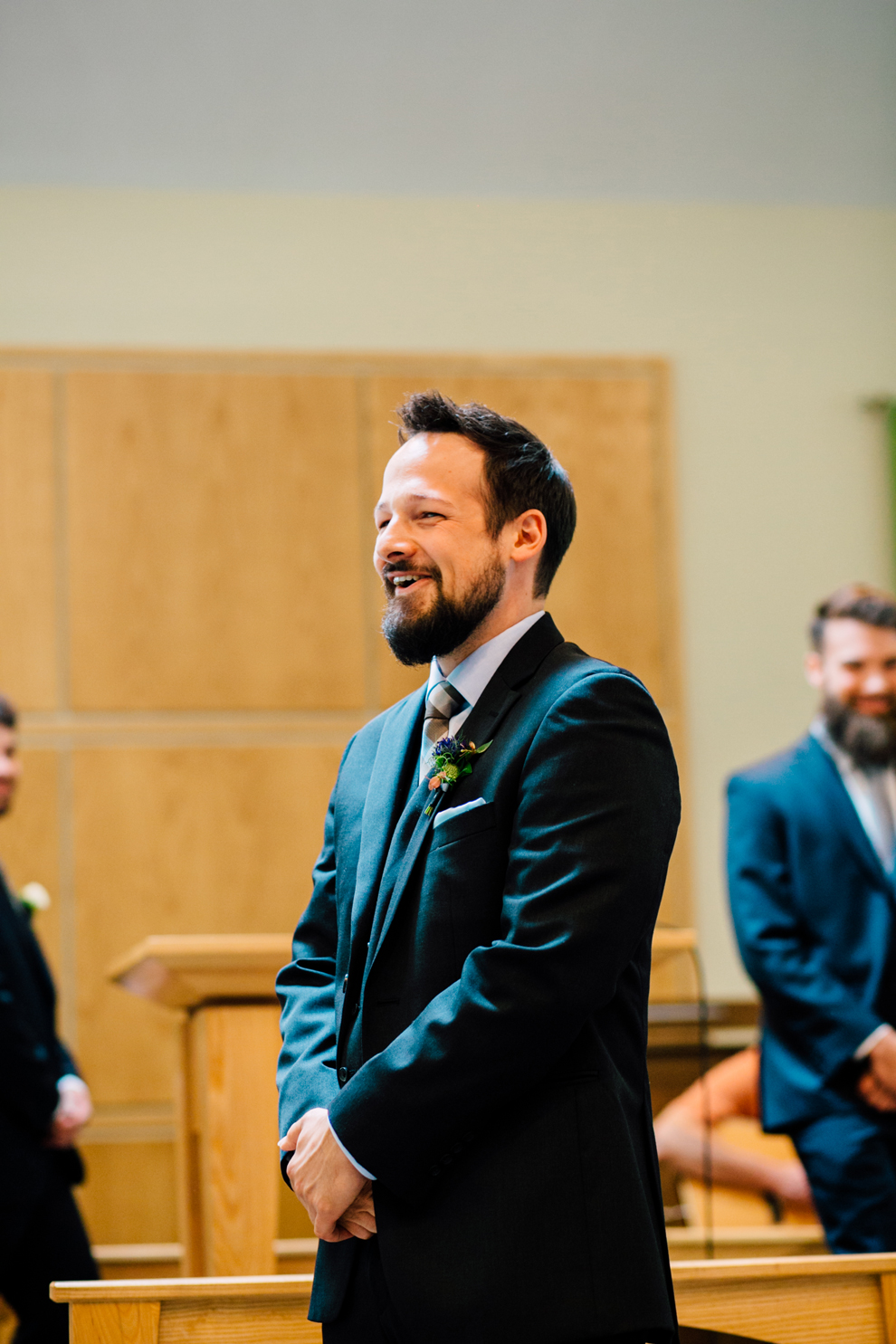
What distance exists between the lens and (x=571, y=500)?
1.93 metres

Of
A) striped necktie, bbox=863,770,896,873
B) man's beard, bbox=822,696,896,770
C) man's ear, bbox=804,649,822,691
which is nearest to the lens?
striped necktie, bbox=863,770,896,873

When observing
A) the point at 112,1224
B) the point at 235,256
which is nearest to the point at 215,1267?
the point at 112,1224

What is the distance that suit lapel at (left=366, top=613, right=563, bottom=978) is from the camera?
5.50 feet

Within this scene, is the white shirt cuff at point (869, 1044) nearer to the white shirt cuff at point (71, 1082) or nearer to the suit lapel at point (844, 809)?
the suit lapel at point (844, 809)

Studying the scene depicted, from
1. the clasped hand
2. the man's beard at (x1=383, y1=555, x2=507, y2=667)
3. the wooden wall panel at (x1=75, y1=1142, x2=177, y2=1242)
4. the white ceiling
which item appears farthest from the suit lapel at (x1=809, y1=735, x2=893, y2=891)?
the white ceiling

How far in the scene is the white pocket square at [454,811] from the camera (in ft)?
5.43

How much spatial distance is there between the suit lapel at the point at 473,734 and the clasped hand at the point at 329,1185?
20 cm

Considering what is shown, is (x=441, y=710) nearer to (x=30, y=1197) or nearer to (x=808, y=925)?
(x=808, y=925)

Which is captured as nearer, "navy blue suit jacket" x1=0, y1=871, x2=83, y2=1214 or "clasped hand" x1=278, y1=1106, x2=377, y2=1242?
"clasped hand" x1=278, y1=1106, x2=377, y2=1242

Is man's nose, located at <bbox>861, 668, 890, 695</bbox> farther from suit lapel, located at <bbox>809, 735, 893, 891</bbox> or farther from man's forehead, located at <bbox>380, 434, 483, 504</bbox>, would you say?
man's forehead, located at <bbox>380, 434, 483, 504</bbox>

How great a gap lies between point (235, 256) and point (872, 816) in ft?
12.4

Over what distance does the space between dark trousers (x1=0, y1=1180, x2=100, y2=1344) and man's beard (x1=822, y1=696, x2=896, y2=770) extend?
223 centimetres

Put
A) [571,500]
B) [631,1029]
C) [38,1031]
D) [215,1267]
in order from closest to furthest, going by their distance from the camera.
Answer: [631,1029]
[571,500]
[215,1267]
[38,1031]

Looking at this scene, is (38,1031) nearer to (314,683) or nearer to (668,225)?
(314,683)
